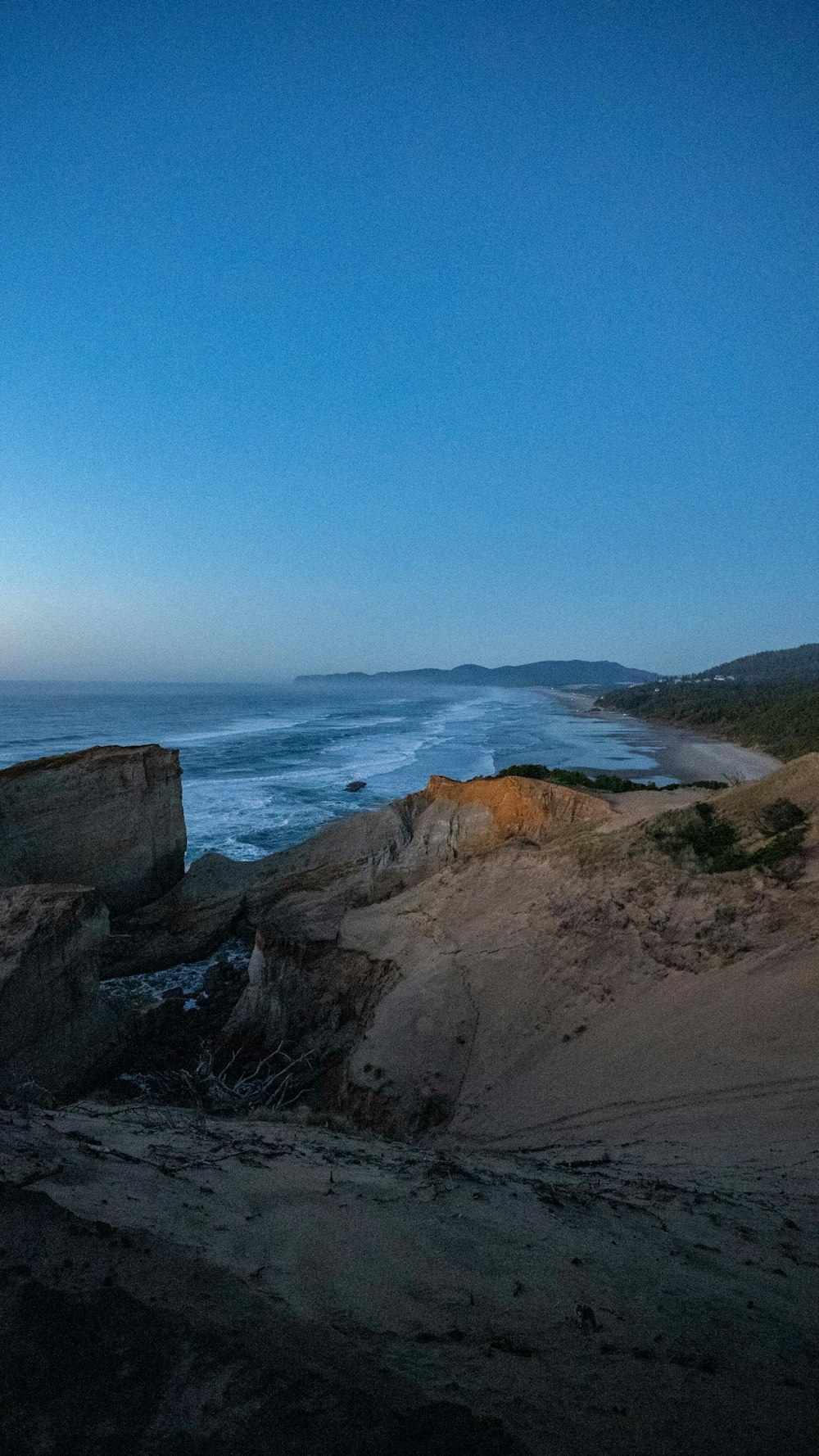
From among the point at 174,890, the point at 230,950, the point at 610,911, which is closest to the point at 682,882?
the point at 610,911

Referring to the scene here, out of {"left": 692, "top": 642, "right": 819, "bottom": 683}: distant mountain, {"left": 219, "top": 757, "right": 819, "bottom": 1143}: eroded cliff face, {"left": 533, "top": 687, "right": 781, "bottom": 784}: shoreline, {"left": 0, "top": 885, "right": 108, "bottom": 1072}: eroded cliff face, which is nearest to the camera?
{"left": 219, "top": 757, "right": 819, "bottom": 1143}: eroded cliff face

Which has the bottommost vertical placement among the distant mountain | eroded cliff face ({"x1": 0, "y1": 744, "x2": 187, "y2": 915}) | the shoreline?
the shoreline

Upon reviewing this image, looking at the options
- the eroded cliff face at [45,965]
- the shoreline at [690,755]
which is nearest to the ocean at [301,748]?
the shoreline at [690,755]

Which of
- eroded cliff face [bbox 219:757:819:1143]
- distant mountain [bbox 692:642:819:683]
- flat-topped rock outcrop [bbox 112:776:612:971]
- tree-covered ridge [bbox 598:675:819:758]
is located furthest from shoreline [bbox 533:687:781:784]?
distant mountain [bbox 692:642:819:683]

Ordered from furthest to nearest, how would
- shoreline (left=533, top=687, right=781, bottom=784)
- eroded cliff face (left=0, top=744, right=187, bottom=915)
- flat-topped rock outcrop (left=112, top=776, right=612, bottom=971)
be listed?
shoreline (left=533, top=687, right=781, bottom=784)
eroded cliff face (left=0, top=744, right=187, bottom=915)
flat-topped rock outcrop (left=112, top=776, right=612, bottom=971)

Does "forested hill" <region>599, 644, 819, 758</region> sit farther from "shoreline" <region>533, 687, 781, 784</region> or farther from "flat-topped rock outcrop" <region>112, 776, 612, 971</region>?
"flat-topped rock outcrop" <region>112, 776, 612, 971</region>

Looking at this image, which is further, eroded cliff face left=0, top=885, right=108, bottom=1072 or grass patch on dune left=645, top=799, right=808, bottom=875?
eroded cliff face left=0, top=885, right=108, bottom=1072

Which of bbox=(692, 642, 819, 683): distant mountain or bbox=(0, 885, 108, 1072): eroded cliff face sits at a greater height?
bbox=(692, 642, 819, 683): distant mountain

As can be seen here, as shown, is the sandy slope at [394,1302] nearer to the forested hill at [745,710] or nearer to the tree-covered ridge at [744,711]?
the forested hill at [745,710]
